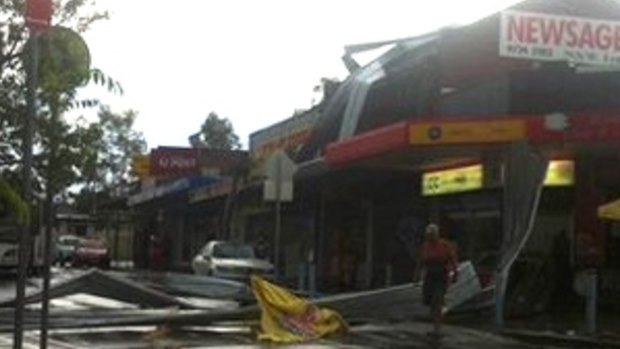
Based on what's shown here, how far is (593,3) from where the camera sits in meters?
29.0

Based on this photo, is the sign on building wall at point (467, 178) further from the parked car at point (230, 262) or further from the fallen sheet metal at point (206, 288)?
the parked car at point (230, 262)

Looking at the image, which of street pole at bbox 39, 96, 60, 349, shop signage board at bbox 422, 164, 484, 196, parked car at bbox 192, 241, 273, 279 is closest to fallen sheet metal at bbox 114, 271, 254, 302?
shop signage board at bbox 422, 164, 484, 196

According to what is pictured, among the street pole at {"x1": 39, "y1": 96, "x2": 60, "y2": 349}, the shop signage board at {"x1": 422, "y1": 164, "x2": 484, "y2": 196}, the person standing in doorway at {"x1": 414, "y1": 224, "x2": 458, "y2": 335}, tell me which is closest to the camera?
the street pole at {"x1": 39, "y1": 96, "x2": 60, "y2": 349}

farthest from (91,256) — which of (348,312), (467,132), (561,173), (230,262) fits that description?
(348,312)

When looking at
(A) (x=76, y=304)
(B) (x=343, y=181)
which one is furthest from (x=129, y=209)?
(A) (x=76, y=304)

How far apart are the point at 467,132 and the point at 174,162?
31.3m

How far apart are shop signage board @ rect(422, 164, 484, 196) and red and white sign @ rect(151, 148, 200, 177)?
2280 cm

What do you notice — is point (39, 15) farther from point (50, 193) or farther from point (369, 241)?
point (369, 241)

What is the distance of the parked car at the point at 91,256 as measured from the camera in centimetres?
6384

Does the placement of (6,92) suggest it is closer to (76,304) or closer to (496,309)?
(496,309)

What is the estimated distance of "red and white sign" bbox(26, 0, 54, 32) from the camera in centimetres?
810

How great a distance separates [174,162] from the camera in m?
54.5

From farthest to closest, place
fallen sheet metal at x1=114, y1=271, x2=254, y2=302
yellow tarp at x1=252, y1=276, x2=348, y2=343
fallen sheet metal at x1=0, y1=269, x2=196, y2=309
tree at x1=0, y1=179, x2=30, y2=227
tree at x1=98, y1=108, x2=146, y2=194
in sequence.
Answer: tree at x1=98, y1=108, x2=146, y2=194 < fallen sheet metal at x1=114, y1=271, x2=254, y2=302 < fallen sheet metal at x1=0, y1=269, x2=196, y2=309 < yellow tarp at x1=252, y1=276, x2=348, y2=343 < tree at x1=0, y1=179, x2=30, y2=227

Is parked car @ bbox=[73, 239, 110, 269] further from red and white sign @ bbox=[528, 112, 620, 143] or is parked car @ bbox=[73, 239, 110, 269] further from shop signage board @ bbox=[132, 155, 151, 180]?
red and white sign @ bbox=[528, 112, 620, 143]
